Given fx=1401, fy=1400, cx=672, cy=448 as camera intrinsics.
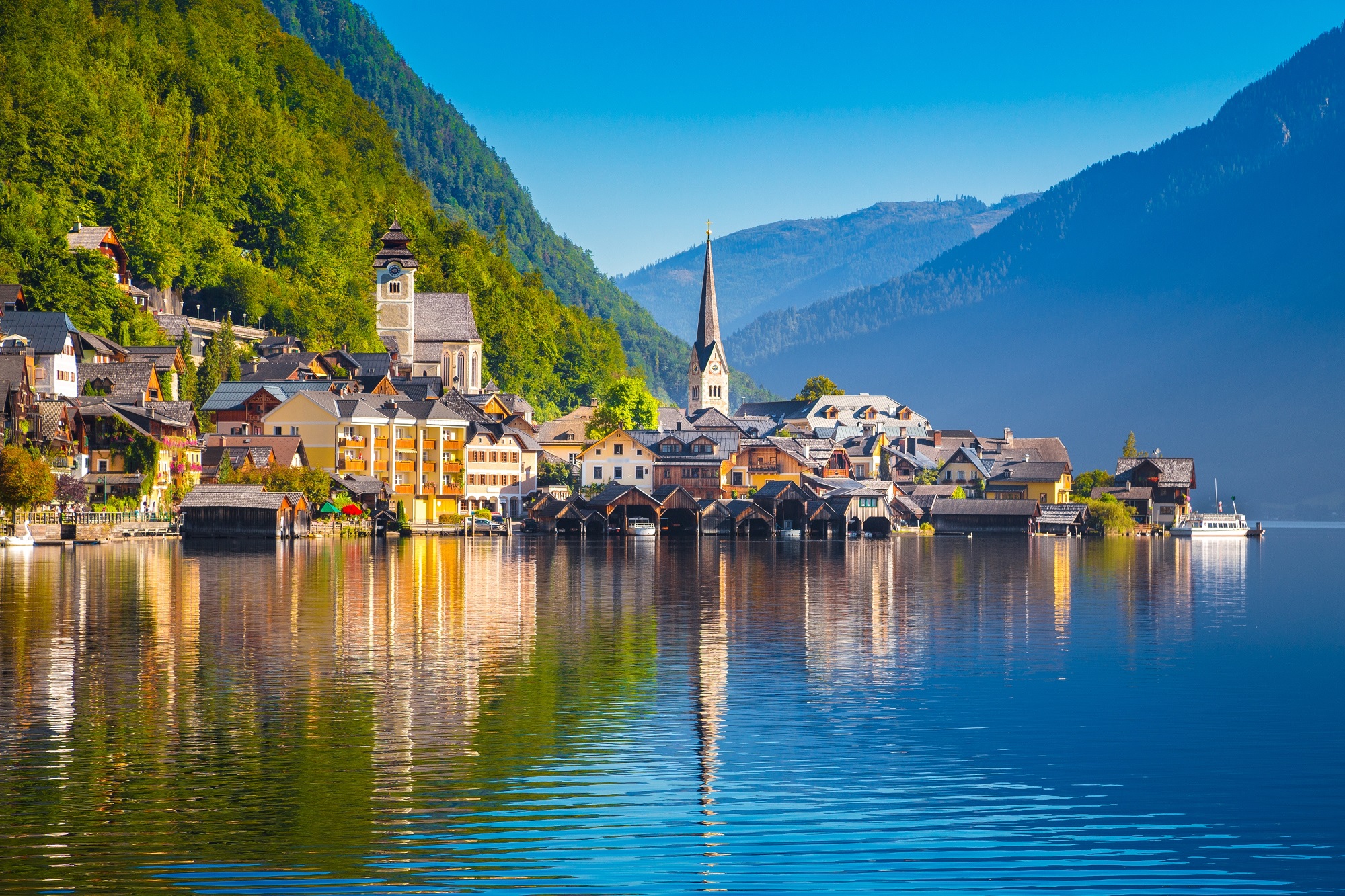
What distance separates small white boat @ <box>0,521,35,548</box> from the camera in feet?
228

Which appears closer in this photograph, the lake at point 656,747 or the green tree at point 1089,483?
the lake at point 656,747

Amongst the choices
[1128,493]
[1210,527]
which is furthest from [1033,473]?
[1210,527]

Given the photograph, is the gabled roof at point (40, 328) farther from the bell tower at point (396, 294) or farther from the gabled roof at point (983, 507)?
the gabled roof at point (983, 507)

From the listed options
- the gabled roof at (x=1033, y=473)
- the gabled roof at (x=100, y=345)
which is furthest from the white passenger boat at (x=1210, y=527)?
the gabled roof at (x=100, y=345)

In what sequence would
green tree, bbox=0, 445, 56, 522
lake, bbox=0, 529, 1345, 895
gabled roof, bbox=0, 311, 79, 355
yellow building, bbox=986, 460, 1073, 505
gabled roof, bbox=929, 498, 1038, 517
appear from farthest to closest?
yellow building, bbox=986, 460, 1073, 505, gabled roof, bbox=929, 498, 1038, 517, gabled roof, bbox=0, 311, 79, 355, green tree, bbox=0, 445, 56, 522, lake, bbox=0, 529, 1345, 895

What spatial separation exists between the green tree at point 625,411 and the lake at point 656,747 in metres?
88.6

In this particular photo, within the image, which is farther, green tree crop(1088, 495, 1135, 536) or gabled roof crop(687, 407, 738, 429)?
green tree crop(1088, 495, 1135, 536)

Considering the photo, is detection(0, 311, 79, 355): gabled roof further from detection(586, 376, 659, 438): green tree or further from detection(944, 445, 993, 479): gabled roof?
detection(944, 445, 993, 479): gabled roof

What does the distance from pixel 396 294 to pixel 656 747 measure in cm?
12665

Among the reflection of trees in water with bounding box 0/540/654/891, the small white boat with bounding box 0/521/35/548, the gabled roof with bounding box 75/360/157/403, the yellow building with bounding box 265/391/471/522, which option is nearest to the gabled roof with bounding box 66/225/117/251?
the gabled roof with bounding box 75/360/157/403

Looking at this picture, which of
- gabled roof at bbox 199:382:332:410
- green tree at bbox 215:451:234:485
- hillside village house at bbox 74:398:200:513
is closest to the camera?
hillside village house at bbox 74:398:200:513

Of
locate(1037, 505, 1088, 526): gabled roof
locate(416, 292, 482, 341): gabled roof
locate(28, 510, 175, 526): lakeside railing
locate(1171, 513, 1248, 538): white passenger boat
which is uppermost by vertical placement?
locate(416, 292, 482, 341): gabled roof

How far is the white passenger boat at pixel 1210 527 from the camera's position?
136m

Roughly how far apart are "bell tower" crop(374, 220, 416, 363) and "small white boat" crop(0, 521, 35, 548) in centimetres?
7293
